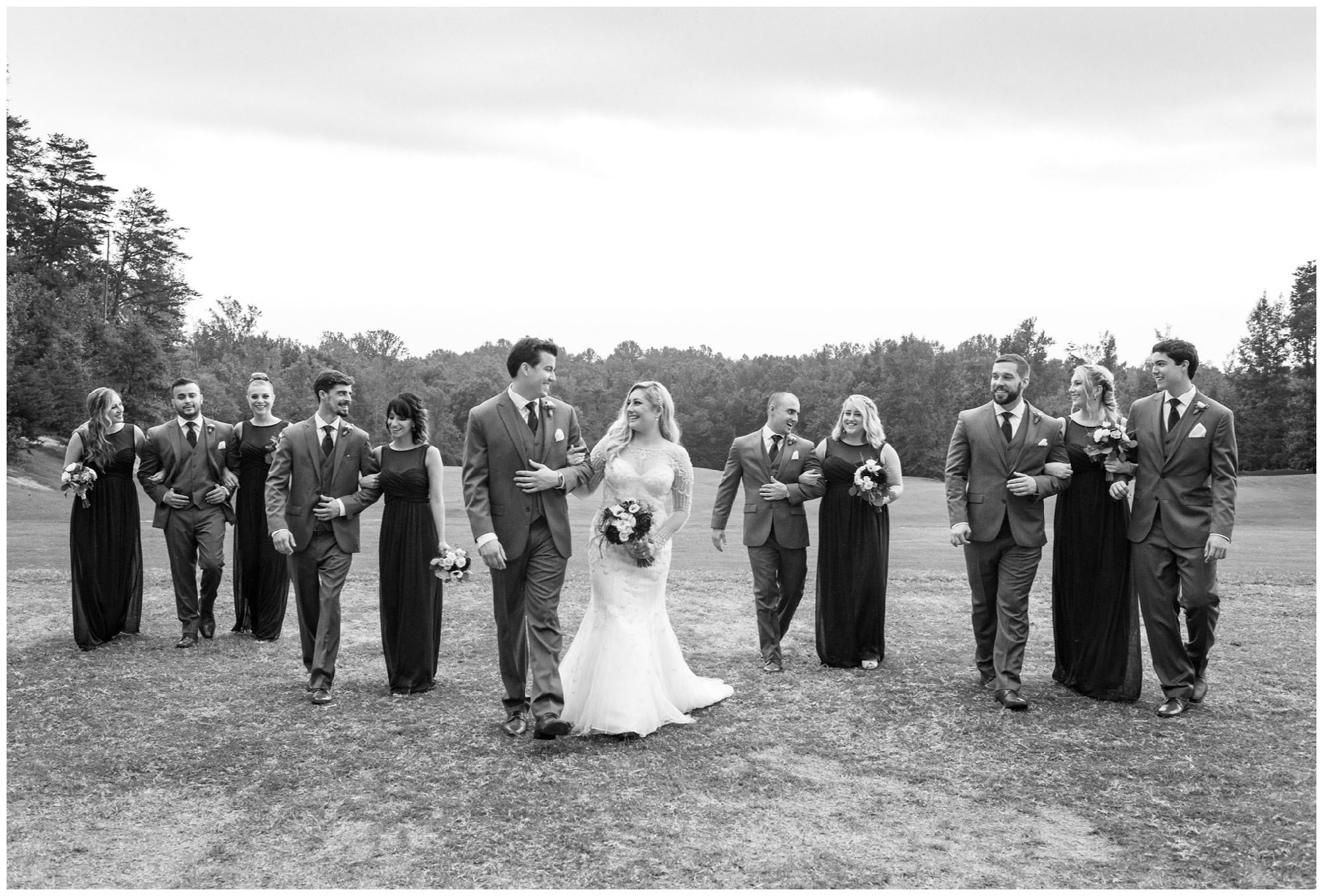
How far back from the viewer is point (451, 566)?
7770 mm

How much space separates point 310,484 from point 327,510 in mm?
348

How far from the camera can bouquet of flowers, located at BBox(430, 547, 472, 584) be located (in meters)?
7.75

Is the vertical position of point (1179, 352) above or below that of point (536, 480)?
above

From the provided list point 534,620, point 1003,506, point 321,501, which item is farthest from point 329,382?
point 1003,506

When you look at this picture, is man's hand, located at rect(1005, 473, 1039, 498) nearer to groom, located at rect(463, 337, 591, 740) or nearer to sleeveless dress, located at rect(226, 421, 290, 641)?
groom, located at rect(463, 337, 591, 740)

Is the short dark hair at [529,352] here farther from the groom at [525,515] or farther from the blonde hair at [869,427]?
the blonde hair at [869,427]

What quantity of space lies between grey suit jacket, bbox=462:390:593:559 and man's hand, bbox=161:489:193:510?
183 inches

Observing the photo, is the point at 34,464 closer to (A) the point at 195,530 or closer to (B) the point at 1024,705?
(A) the point at 195,530

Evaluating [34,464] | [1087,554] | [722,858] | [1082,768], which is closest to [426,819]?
[722,858]

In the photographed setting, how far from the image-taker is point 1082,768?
20.9 feet

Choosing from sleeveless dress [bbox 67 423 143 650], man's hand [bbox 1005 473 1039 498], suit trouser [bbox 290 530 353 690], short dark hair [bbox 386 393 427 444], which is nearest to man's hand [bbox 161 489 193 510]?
sleeveless dress [bbox 67 423 143 650]

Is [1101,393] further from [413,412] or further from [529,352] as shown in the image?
[413,412]

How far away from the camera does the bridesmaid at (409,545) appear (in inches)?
331

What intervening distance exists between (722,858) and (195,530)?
24.4 feet
